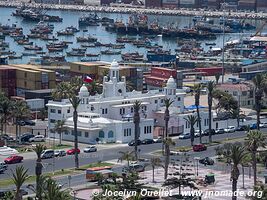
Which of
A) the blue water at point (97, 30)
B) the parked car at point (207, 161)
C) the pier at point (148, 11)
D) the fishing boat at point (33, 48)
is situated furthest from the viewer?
the pier at point (148, 11)

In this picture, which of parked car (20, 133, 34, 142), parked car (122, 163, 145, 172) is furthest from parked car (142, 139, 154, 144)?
parked car (122, 163, 145, 172)

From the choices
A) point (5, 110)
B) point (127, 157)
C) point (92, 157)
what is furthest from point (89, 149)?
point (127, 157)

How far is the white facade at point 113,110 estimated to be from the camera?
167ft

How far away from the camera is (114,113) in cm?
5300

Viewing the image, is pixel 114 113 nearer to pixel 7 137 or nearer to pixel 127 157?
pixel 7 137

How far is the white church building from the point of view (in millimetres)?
50969

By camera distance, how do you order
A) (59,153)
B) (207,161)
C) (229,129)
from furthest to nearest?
(229,129) < (59,153) < (207,161)

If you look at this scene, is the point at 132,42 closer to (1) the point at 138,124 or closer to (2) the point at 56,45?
(2) the point at 56,45

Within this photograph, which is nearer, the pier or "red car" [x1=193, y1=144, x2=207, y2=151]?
"red car" [x1=193, y1=144, x2=207, y2=151]

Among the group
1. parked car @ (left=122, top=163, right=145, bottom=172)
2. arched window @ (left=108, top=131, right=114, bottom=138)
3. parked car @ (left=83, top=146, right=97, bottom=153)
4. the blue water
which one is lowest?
the blue water

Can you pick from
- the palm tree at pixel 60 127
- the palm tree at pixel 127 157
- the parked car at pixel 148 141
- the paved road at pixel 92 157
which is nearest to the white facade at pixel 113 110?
the palm tree at pixel 60 127

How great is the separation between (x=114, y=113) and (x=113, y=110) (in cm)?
16

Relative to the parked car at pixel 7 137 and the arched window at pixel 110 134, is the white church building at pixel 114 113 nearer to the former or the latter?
the arched window at pixel 110 134

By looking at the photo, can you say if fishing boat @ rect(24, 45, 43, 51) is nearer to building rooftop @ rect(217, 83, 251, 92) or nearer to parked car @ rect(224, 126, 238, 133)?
building rooftop @ rect(217, 83, 251, 92)
